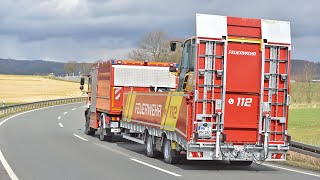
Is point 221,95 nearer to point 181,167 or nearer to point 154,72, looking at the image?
point 181,167

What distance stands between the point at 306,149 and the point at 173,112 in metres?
3.86

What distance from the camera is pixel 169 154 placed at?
45.3ft

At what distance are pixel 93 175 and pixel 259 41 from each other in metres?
5.14

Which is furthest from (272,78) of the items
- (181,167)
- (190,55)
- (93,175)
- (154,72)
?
(154,72)

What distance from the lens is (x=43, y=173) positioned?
11.5 m

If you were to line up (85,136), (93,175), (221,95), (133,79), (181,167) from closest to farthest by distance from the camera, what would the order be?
1. (93,175)
2. (221,95)
3. (181,167)
4. (133,79)
5. (85,136)

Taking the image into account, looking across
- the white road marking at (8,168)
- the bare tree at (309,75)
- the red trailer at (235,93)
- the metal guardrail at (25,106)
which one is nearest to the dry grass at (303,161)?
the red trailer at (235,93)

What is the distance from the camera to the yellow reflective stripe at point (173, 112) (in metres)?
13.0

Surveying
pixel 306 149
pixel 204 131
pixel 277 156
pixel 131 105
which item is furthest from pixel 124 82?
pixel 277 156

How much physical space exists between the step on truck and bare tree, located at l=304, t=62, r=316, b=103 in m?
49.4

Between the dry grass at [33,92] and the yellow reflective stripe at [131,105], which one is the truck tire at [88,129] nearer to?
the yellow reflective stripe at [131,105]

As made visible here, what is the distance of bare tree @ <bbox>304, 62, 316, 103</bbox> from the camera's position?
197ft

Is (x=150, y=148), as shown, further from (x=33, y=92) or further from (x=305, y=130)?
(x=33, y=92)

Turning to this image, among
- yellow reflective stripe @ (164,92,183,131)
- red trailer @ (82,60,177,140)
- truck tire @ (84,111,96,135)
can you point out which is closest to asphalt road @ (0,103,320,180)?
yellow reflective stripe @ (164,92,183,131)
